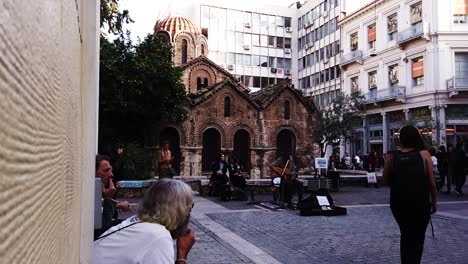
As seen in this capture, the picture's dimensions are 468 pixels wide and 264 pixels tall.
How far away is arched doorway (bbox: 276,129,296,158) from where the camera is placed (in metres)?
33.5

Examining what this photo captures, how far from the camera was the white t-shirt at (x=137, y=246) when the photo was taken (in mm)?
2441

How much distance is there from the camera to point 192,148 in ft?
98.0

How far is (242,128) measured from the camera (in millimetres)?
32062

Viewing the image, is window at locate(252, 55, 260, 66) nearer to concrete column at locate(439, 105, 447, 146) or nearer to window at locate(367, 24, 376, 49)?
window at locate(367, 24, 376, 49)

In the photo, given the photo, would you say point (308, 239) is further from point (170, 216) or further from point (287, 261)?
point (170, 216)

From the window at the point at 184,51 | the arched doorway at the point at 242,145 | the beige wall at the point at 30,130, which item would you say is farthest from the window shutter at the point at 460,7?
the beige wall at the point at 30,130

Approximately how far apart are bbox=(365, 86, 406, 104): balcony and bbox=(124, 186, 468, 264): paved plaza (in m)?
23.8

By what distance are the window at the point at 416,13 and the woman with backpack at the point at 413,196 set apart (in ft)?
113

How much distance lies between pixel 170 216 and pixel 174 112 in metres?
24.8

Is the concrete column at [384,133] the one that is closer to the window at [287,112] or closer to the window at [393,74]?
the window at [393,74]

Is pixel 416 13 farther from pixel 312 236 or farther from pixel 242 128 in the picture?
pixel 312 236

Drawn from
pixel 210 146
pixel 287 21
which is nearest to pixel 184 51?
pixel 210 146

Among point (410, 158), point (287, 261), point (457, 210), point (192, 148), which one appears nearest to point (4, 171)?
point (410, 158)

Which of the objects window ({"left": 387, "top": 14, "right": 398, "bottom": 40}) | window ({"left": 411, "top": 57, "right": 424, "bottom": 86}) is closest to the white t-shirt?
window ({"left": 411, "top": 57, "right": 424, "bottom": 86})
